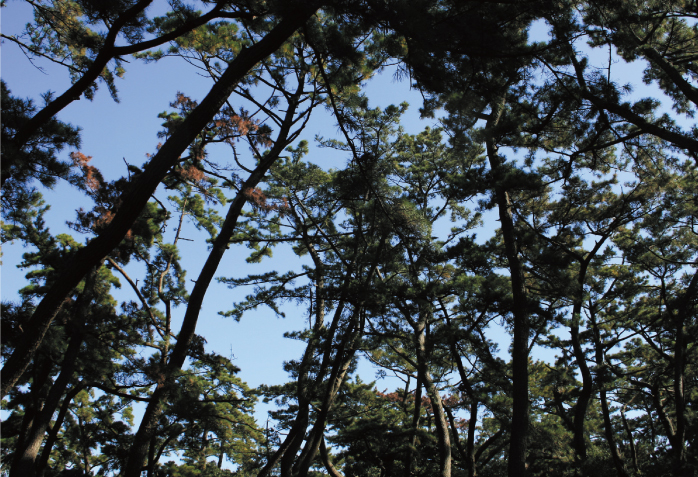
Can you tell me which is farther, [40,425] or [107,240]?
[40,425]

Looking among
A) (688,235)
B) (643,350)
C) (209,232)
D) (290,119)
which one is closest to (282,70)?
(290,119)

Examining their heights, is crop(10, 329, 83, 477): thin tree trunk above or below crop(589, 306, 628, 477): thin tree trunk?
below

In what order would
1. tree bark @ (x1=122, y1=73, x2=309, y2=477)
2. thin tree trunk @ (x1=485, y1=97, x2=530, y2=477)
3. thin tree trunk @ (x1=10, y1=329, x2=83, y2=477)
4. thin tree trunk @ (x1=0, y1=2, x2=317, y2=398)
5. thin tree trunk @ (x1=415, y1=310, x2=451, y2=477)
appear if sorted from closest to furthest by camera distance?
1. thin tree trunk @ (x1=0, y1=2, x2=317, y2=398)
2. tree bark @ (x1=122, y1=73, x2=309, y2=477)
3. thin tree trunk @ (x1=485, y1=97, x2=530, y2=477)
4. thin tree trunk @ (x1=10, y1=329, x2=83, y2=477)
5. thin tree trunk @ (x1=415, y1=310, x2=451, y2=477)

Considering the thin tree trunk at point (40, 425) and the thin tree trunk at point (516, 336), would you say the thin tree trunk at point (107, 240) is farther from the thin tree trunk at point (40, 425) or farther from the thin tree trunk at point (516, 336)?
the thin tree trunk at point (40, 425)

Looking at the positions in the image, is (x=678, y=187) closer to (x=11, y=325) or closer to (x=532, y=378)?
(x=532, y=378)

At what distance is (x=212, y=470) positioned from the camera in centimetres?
1648

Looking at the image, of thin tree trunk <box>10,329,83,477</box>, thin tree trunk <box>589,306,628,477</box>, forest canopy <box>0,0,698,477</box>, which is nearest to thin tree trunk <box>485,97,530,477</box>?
forest canopy <box>0,0,698,477</box>

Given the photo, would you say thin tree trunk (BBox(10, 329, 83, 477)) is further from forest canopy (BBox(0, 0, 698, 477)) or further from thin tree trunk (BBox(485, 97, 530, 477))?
thin tree trunk (BBox(485, 97, 530, 477))

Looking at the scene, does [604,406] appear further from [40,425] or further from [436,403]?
[40,425]

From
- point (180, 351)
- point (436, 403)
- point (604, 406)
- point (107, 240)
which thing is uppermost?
point (604, 406)

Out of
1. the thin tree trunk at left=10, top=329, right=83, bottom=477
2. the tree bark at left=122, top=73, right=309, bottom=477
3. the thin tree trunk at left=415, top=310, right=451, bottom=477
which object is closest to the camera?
the tree bark at left=122, top=73, right=309, bottom=477

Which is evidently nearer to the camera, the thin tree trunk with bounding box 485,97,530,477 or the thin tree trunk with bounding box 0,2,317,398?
the thin tree trunk with bounding box 0,2,317,398

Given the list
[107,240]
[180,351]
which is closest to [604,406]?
[180,351]

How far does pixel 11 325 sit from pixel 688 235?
563 inches
